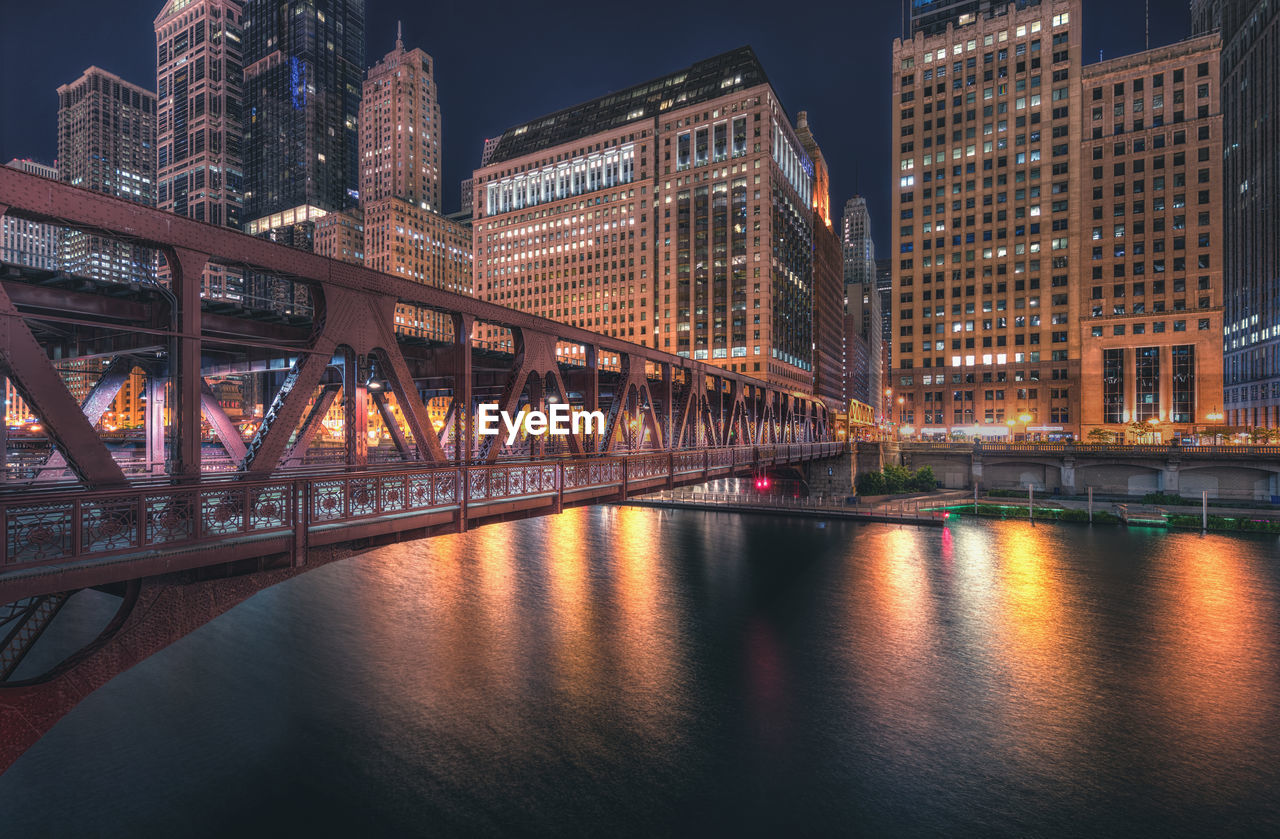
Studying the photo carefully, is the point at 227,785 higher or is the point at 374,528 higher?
the point at 374,528

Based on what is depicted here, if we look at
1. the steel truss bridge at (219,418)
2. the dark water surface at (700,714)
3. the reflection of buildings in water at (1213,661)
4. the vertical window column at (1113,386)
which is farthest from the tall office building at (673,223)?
the steel truss bridge at (219,418)

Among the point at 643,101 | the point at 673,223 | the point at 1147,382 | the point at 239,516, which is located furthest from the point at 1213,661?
the point at 643,101

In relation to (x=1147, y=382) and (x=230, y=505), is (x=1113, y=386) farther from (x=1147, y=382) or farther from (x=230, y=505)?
(x=230, y=505)

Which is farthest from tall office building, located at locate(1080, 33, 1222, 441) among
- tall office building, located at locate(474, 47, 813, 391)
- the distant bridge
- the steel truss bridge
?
the steel truss bridge

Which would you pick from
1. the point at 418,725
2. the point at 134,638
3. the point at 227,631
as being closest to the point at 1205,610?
the point at 418,725

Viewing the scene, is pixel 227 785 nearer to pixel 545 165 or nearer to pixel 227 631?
pixel 227 631

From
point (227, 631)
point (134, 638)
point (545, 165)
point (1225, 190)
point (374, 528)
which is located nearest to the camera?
point (134, 638)

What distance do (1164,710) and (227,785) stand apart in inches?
1352

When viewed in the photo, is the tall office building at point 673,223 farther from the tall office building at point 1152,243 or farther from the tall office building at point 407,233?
the tall office building at point 1152,243

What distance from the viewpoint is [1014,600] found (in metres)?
35.3

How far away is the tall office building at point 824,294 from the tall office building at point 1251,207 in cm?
8352

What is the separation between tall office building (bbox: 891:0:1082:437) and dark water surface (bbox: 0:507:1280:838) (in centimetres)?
7302

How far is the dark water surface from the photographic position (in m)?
18.5

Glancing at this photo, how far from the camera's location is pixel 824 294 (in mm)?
172500
